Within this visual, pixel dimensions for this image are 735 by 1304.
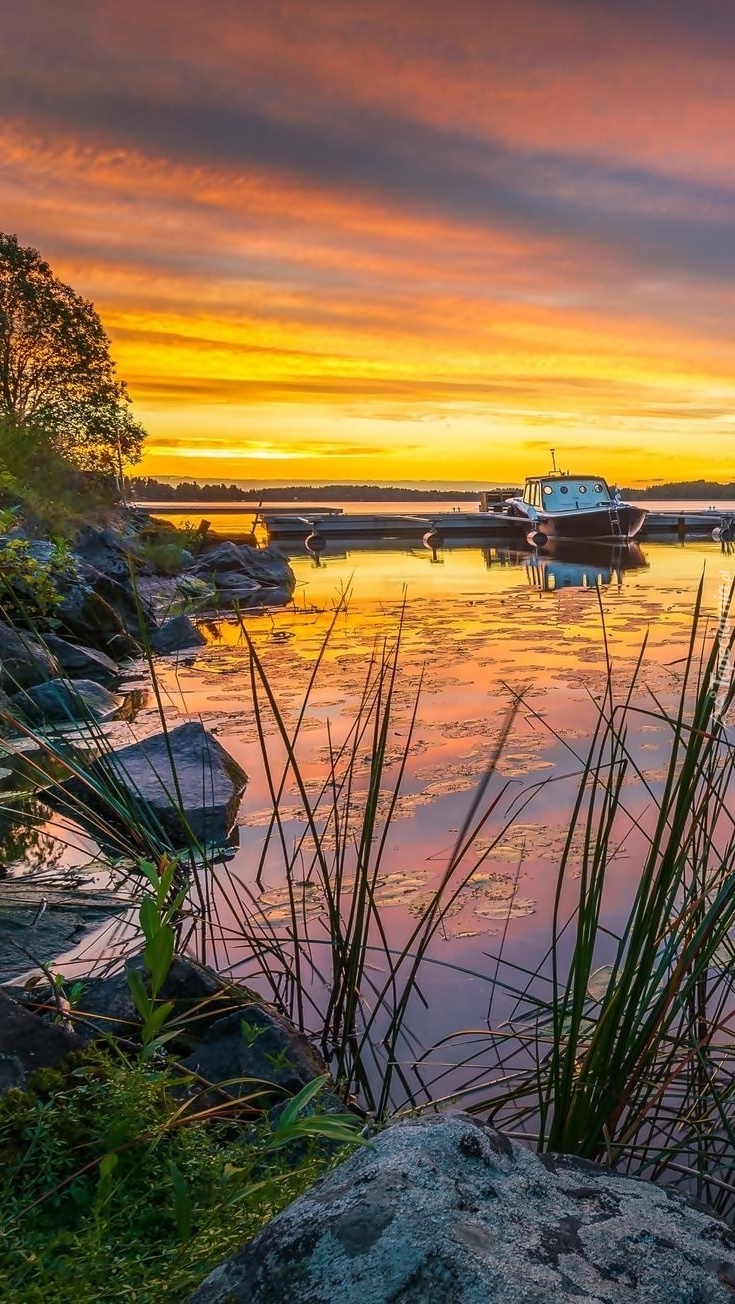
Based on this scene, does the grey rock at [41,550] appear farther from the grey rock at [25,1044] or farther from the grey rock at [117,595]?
the grey rock at [25,1044]

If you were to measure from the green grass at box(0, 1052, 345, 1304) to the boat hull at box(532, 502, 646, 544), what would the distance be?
30090 millimetres

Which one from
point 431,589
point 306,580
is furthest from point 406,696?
point 306,580

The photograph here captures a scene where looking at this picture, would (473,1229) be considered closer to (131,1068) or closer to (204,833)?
(131,1068)

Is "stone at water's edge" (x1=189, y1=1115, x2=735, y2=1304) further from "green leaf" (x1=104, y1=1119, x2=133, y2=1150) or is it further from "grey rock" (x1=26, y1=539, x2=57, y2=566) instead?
"grey rock" (x1=26, y1=539, x2=57, y2=566)

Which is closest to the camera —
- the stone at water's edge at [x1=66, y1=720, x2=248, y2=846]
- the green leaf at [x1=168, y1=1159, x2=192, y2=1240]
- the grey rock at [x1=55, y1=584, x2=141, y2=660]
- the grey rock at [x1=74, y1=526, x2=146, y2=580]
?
the green leaf at [x1=168, y1=1159, x2=192, y2=1240]

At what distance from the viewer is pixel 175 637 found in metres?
12.0

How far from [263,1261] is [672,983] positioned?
0.93m

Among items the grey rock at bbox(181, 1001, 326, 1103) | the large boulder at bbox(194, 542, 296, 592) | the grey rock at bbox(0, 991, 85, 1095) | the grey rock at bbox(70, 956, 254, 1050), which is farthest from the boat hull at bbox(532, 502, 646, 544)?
the grey rock at bbox(0, 991, 85, 1095)

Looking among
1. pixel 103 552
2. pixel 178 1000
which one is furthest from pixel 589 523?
pixel 178 1000

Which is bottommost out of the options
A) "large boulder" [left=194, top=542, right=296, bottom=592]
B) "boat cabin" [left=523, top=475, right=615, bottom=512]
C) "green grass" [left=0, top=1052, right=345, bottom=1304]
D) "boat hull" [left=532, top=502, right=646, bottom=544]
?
"green grass" [left=0, top=1052, right=345, bottom=1304]

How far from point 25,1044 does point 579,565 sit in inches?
972

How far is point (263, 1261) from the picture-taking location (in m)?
1.01

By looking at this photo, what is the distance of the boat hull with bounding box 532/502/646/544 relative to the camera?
30.9 m

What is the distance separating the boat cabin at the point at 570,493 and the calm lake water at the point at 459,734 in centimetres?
1675
